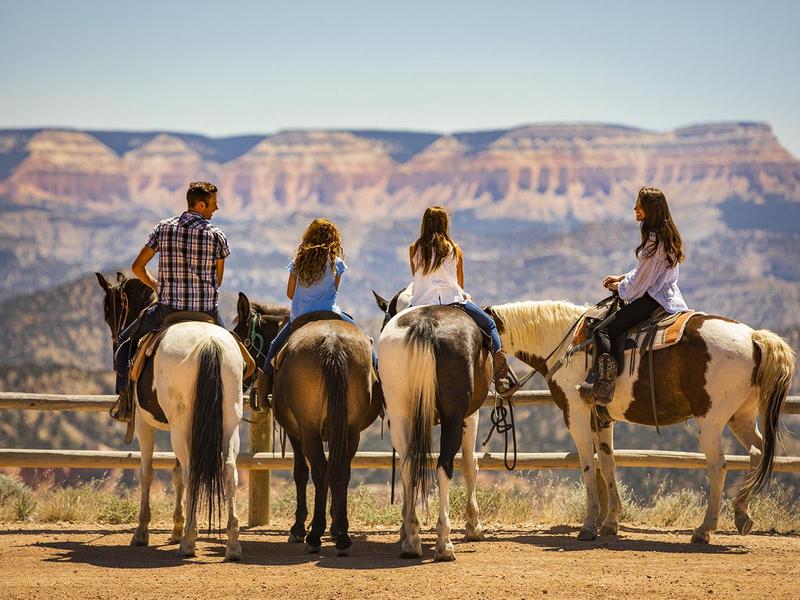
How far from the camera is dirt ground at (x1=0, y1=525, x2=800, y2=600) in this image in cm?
681

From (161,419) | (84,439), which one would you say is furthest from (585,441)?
(84,439)

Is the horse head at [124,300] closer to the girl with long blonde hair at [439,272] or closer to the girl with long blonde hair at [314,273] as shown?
the girl with long blonde hair at [314,273]

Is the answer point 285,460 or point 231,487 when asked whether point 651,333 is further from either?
point 285,460

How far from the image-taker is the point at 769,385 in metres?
8.61

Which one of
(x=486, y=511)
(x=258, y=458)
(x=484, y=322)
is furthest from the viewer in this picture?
(x=486, y=511)

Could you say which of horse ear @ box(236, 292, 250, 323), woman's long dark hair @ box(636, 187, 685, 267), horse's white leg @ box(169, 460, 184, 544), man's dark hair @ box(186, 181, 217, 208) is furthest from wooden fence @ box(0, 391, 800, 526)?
man's dark hair @ box(186, 181, 217, 208)

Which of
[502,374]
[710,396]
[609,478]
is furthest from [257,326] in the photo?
[710,396]

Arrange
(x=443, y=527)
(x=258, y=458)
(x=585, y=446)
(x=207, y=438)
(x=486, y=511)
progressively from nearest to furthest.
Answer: (x=207, y=438) → (x=443, y=527) → (x=585, y=446) → (x=258, y=458) → (x=486, y=511)

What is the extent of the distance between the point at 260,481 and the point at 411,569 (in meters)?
3.62

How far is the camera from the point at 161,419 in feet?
27.7

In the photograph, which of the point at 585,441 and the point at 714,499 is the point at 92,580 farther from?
the point at 714,499

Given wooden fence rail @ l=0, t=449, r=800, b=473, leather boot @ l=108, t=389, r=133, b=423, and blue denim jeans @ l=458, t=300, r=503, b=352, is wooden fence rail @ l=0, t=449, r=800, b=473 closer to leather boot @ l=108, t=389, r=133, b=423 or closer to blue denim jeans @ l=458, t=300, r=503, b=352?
leather boot @ l=108, t=389, r=133, b=423

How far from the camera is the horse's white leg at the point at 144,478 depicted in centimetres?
882

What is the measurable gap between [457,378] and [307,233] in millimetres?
1770
